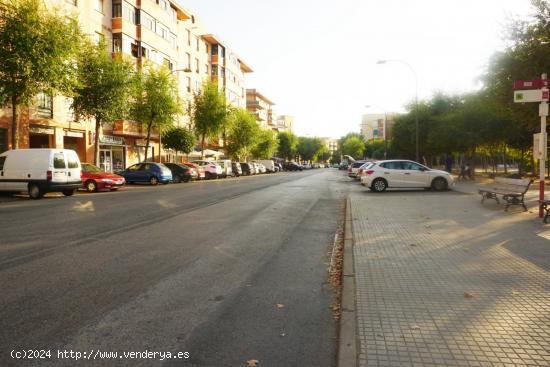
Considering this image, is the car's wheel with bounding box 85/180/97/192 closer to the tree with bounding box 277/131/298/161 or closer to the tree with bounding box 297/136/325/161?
the tree with bounding box 277/131/298/161

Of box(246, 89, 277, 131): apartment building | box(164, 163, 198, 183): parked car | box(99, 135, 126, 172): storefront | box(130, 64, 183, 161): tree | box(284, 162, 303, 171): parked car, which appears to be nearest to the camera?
box(164, 163, 198, 183): parked car

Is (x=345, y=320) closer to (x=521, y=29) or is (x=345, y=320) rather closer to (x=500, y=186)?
(x=500, y=186)

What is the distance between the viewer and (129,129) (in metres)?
38.1

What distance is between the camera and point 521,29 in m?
14.6

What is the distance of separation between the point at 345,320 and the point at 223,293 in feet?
5.34

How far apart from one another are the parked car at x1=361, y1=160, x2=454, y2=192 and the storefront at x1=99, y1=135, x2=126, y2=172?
22.5 m

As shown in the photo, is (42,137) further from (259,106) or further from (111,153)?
(259,106)

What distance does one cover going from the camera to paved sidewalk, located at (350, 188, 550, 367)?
11.5ft

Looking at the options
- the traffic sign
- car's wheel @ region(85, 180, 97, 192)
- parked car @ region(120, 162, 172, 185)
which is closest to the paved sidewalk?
the traffic sign

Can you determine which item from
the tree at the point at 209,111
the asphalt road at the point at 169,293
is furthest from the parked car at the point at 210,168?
the asphalt road at the point at 169,293

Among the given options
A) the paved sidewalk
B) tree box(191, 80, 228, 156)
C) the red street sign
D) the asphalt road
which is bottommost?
the asphalt road

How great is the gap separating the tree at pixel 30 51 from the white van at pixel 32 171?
3164 millimetres

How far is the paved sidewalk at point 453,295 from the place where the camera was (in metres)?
3.51

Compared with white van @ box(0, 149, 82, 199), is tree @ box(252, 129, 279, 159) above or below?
above
